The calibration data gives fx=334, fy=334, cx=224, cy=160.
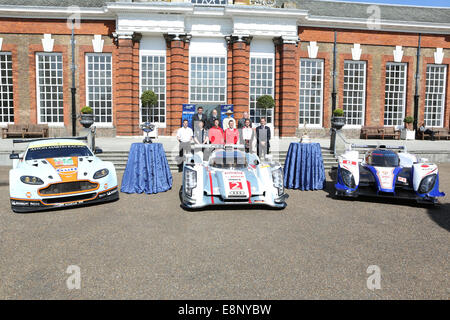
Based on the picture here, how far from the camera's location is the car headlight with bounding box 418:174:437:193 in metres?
6.58

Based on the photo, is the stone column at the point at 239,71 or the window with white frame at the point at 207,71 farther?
the window with white frame at the point at 207,71

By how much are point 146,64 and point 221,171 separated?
524 inches

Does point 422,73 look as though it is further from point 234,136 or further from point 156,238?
point 156,238

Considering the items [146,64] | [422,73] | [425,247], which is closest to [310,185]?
[425,247]

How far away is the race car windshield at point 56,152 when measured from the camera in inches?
268

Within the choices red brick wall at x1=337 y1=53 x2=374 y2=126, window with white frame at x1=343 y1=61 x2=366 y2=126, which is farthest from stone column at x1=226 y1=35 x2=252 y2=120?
window with white frame at x1=343 y1=61 x2=366 y2=126

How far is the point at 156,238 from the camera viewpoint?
15.1 ft

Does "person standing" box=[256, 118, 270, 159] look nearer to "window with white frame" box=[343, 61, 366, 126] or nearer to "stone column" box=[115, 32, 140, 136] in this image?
"stone column" box=[115, 32, 140, 136]

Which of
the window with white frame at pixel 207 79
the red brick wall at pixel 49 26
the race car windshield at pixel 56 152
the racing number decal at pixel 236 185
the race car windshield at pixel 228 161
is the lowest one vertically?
the racing number decal at pixel 236 185

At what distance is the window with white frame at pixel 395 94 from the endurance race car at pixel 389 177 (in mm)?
14557

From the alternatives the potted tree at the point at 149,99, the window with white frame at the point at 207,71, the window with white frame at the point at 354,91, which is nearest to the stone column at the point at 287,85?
the window with white frame at the point at 207,71

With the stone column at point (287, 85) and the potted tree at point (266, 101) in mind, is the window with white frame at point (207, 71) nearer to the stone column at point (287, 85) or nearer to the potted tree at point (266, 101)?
the potted tree at point (266, 101)

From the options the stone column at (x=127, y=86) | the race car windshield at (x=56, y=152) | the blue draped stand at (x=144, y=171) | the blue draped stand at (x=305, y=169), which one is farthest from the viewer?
the stone column at (x=127, y=86)
